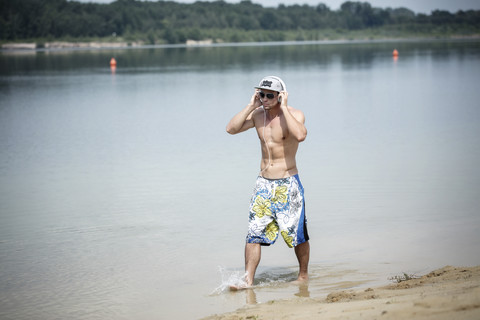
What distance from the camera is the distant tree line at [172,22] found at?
493ft

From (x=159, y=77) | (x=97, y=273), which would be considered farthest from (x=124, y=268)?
(x=159, y=77)

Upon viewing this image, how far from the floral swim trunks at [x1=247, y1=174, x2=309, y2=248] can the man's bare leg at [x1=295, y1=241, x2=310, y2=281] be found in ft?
0.62

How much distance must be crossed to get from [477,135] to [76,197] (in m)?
8.40

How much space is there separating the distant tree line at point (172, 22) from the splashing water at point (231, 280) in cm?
13926

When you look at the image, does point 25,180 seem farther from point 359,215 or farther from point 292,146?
point 292,146

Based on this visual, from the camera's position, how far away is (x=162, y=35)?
6117 inches

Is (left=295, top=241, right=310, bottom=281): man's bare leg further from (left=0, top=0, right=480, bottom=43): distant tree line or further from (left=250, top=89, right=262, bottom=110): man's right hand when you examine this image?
(left=0, top=0, right=480, bottom=43): distant tree line

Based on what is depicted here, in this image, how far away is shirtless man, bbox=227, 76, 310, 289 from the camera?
587 cm

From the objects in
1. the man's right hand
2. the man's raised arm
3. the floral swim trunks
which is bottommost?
the floral swim trunks

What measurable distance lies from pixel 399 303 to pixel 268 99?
215cm

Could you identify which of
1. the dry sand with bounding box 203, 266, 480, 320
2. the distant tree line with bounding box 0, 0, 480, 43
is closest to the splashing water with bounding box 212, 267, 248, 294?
the dry sand with bounding box 203, 266, 480, 320

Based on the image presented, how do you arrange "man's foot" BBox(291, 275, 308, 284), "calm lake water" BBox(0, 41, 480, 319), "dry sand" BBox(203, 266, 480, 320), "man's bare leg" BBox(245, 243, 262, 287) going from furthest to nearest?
"calm lake water" BBox(0, 41, 480, 319) → "man's foot" BBox(291, 275, 308, 284) → "man's bare leg" BBox(245, 243, 262, 287) → "dry sand" BBox(203, 266, 480, 320)

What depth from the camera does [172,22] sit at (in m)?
178

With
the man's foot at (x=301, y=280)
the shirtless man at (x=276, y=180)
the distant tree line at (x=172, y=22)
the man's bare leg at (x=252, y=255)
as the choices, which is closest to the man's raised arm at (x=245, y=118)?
the shirtless man at (x=276, y=180)
